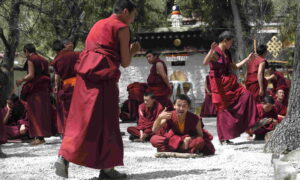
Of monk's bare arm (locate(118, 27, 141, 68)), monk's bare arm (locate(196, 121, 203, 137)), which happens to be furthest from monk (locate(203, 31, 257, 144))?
monk's bare arm (locate(118, 27, 141, 68))

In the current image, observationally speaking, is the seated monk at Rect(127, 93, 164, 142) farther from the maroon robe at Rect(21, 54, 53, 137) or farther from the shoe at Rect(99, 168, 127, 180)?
the shoe at Rect(99, 168, 127, 180)

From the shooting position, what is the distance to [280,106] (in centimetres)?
822

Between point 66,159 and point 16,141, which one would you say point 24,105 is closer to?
point 16,141

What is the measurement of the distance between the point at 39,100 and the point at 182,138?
2.97 meters

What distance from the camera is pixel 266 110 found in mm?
7703

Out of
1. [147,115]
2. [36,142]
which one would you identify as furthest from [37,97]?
[147,115]

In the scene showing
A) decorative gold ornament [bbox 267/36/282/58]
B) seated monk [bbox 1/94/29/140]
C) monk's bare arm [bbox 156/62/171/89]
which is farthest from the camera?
decorative gold ornament [bbox 267/36/282/58]

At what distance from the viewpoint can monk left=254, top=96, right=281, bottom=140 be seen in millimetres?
7609

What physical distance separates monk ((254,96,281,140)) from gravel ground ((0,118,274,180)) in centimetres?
62

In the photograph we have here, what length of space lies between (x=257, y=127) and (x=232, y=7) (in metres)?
12.7

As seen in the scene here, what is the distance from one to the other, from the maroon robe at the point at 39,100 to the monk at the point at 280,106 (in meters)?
3.46

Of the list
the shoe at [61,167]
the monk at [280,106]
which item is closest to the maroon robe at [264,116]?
the monk at [280,106]

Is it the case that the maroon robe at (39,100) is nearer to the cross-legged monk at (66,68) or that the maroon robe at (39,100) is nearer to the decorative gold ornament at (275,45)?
the cross-legged monk at (66,68)

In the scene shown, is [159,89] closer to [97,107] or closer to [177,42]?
[97,107]
